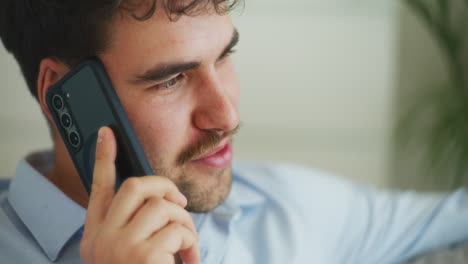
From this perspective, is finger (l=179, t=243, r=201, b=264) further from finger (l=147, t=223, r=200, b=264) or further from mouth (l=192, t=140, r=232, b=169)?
mouth (l=192, t=140, r=232, b=169)

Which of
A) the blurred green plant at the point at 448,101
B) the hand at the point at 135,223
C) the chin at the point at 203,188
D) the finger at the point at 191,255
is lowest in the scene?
the blurred green plant at the point at 448,101

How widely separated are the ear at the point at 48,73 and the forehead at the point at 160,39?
0.10 meters

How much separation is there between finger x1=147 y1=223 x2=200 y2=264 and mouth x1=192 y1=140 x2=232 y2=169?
23cm

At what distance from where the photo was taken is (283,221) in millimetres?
1129

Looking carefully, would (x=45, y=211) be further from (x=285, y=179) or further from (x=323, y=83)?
(x=323, y=83)

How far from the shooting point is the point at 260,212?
1161 mm

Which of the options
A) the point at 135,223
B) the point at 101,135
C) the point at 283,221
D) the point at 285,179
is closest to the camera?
the point at 135,223

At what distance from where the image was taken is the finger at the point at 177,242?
2.21 ft

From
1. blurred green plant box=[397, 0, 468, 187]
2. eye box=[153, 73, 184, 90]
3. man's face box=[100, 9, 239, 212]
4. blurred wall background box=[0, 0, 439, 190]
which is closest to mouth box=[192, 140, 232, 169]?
man's face box=[100, 9, 239, 212]

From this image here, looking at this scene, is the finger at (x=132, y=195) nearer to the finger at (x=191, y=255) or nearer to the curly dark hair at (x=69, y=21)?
the finger at (x=191, y=255)

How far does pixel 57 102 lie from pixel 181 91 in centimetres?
21

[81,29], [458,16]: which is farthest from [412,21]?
[81,29]

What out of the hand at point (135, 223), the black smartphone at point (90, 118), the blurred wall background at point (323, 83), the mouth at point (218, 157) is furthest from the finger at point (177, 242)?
the blurred wall background at point (323, 83)

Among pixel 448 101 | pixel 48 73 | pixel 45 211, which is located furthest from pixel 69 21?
pixel 448 101
